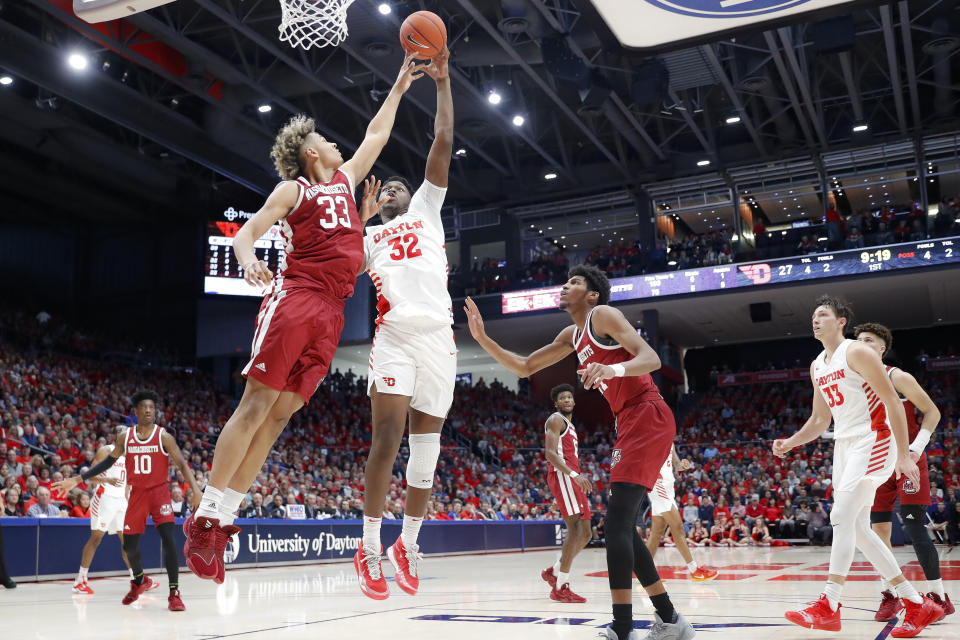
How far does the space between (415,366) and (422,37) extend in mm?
1878

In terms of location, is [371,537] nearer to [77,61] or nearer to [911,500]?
[911,500]

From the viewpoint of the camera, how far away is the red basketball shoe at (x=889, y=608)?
19.0 ft

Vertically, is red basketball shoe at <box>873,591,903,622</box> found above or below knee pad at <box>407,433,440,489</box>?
below

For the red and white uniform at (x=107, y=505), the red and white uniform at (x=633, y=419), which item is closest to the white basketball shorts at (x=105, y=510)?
the red and white uniform at (x=107, y=505)

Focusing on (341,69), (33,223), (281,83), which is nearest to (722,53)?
(341,69)

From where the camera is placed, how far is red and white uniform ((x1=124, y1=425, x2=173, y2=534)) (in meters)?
8.19

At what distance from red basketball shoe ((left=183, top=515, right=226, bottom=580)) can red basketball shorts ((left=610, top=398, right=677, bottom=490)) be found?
2031 millimetres

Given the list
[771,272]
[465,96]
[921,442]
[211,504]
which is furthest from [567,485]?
[771,272]

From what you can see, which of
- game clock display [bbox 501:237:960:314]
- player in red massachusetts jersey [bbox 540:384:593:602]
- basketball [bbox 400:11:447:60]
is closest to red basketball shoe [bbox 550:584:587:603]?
player in red massachusetts jersey [bbox 540:384:593:602]

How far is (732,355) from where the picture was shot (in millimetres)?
33344

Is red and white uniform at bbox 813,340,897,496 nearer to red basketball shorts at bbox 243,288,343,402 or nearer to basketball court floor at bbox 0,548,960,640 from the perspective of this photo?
basketball court floor at bbox 0,548,960,640

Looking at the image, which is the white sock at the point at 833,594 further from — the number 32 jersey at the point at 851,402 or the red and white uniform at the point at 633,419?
the red and white uniform at the point at 633,419

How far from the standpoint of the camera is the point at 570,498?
8.66m

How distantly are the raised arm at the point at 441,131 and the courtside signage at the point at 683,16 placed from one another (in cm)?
199
